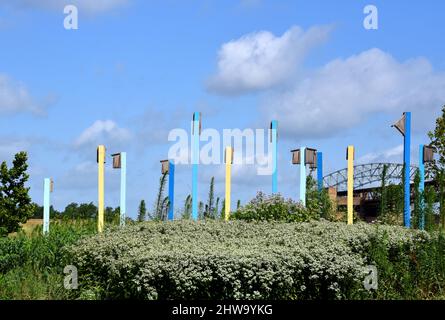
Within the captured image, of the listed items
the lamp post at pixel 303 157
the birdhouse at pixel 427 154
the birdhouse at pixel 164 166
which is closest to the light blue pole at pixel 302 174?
the lamp post at pixel 303 157

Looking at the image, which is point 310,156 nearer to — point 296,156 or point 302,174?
point 296,156

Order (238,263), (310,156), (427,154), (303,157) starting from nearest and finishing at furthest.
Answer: (238,263)
(427,154)
(303,157)
(310,156)

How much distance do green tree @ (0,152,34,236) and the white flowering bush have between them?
1491cm

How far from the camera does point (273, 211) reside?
40.1 feet

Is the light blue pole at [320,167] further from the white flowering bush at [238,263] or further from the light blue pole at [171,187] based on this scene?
the white flowering bush at [238,263]

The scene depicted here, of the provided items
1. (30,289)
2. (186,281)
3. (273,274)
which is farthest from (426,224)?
(30,289)

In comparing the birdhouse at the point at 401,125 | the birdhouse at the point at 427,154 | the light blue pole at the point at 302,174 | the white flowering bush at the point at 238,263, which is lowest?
the white flowering bush at the point at 238,263

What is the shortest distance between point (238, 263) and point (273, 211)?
16.5ft

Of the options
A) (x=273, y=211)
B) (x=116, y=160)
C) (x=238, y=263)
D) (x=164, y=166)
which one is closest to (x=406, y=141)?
(x=273, y=211)

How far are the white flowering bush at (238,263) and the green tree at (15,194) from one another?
1491 centimetres

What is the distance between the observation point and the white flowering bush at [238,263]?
287 inches
